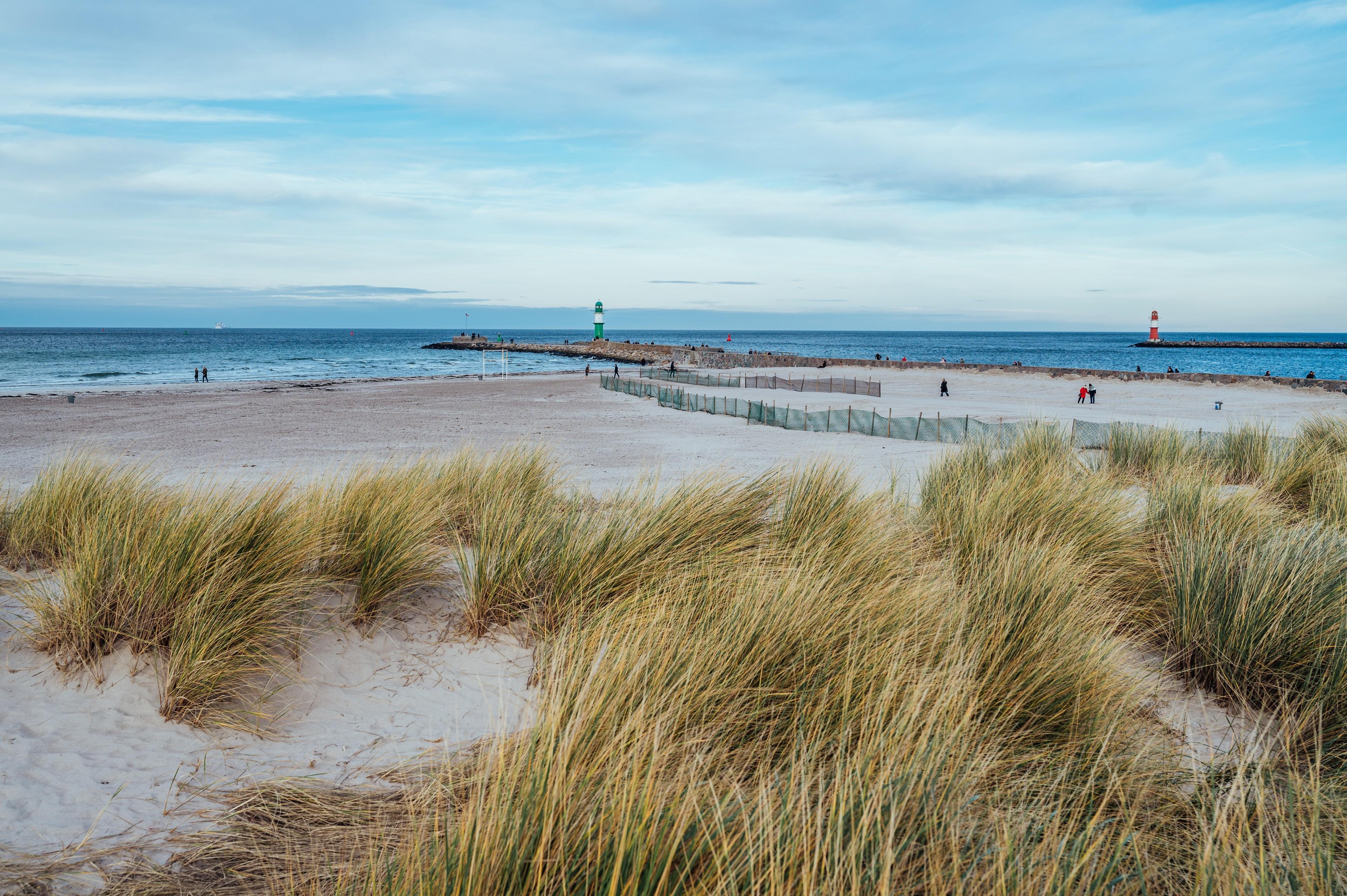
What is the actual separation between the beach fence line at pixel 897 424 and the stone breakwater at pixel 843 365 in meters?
27.5

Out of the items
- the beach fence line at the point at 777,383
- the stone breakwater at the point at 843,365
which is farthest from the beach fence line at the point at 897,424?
the stone breakwater at the point at 843,365

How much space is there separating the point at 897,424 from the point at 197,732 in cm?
1643

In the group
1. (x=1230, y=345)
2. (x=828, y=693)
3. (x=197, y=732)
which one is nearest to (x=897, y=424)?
(x=828, y=693)

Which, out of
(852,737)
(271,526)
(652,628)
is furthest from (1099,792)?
(271,526)

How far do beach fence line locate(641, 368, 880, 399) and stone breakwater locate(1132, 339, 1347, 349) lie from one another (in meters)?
124

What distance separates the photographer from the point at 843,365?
57031mm

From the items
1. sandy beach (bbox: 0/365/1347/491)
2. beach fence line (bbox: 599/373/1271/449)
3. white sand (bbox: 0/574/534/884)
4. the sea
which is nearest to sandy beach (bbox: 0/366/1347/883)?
white sand (bbox: 0/574/534/884)

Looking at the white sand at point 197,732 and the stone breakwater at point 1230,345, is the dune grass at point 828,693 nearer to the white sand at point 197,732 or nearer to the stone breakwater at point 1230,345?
the white sand at point 197,732

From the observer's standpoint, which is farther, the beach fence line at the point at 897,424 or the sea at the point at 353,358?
the sea at the point at 353,358

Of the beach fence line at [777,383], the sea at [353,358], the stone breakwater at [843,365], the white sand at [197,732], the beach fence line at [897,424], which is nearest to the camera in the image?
the white sand at [197,732]

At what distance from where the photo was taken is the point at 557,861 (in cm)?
204

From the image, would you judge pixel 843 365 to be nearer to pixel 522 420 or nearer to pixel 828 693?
pixel 522 420

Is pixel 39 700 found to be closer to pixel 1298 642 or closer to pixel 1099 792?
pixel 1099 792

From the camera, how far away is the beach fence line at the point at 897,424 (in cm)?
1212
